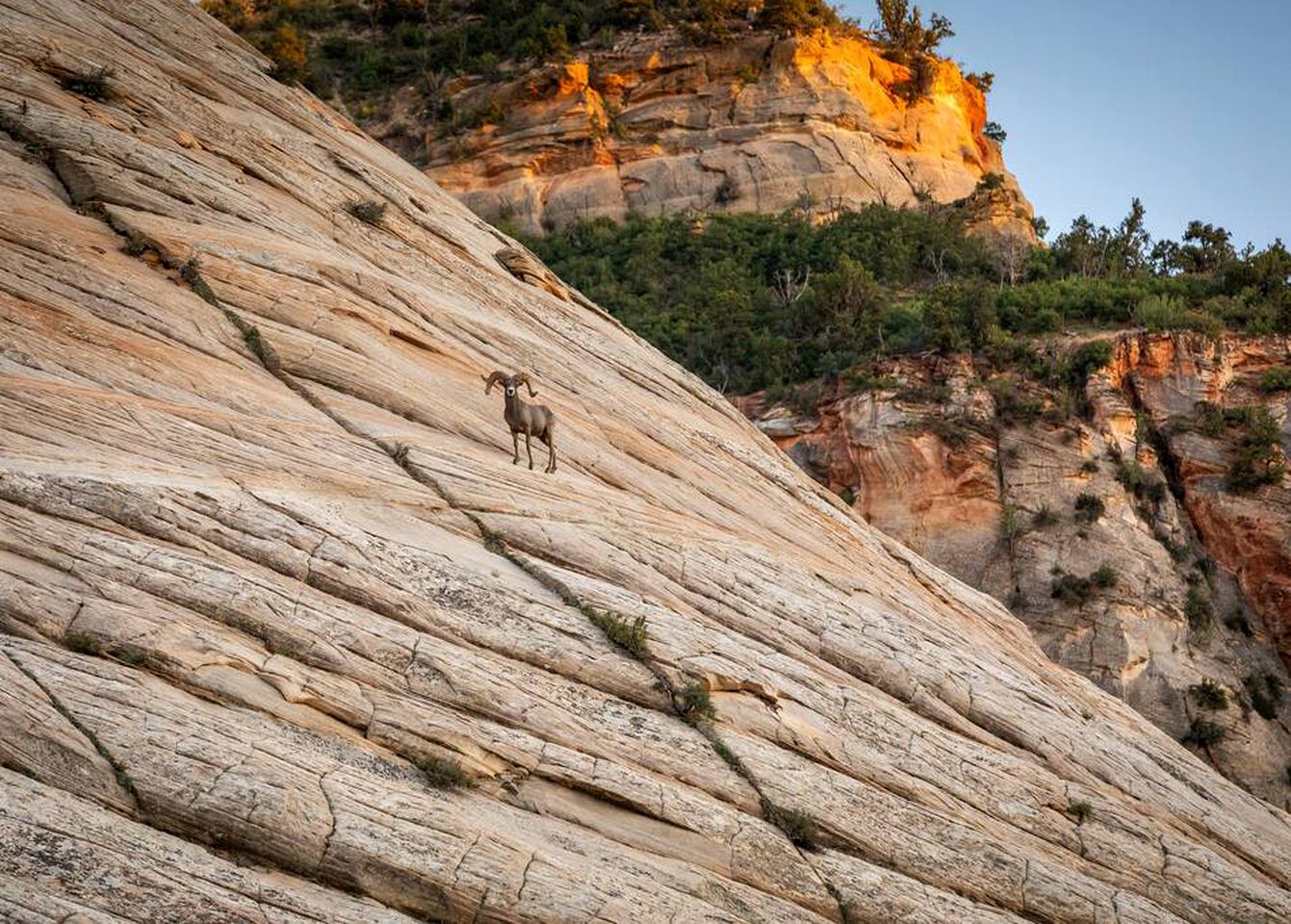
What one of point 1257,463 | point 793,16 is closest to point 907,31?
point 793,16

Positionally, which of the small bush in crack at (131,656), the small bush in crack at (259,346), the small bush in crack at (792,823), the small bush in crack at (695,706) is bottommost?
the small bush in crack at (131,656)

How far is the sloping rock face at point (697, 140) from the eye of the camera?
66.7 metres

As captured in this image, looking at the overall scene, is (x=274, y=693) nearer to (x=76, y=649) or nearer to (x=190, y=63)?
(x=76, y=649)

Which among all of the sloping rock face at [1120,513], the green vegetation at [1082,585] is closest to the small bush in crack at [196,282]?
the sloping rock face at [1120,513]

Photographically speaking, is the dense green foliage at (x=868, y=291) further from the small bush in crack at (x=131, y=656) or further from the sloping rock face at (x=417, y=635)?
the small bush in crack at (x=131, y=656)

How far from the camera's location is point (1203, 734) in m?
33.1

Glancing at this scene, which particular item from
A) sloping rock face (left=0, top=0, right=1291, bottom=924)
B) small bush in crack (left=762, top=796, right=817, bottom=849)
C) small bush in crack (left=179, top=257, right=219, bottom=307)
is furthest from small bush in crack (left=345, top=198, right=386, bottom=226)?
small bush in crack (left=762, top=796, right=817, bottom=849)

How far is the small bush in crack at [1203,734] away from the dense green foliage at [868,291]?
39.0 ft

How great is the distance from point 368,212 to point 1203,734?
25.1 m

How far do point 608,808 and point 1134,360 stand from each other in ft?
111

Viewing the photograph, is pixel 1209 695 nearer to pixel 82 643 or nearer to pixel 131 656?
pixel 131 656

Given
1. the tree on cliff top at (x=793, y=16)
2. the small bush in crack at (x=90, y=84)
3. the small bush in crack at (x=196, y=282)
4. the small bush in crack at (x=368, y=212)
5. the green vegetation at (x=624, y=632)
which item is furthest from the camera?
the tree on cliff top at (x=793, y=16)

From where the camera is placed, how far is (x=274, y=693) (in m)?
13.1

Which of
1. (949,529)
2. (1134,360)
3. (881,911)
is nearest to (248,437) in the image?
(881,911)
